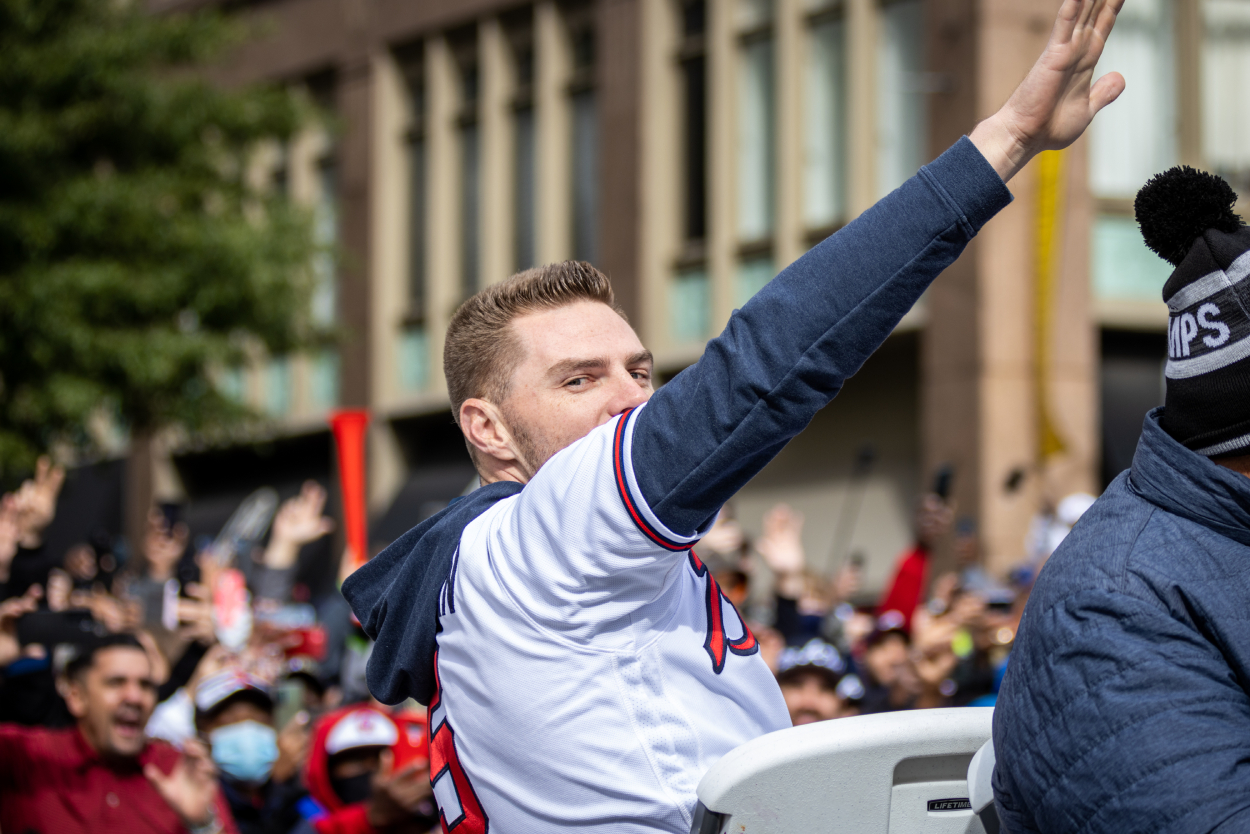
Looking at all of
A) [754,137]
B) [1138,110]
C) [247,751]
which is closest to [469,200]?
[754,137]

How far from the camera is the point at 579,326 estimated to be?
2.47 meters

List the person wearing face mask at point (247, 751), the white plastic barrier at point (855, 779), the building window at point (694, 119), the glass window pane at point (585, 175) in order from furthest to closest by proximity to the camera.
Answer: the glass window pane at point (585, 175) → the building window at point (694, 119) → the person wearing face mask at point (247, 751) → the white plastic barrier at point (855, 779)

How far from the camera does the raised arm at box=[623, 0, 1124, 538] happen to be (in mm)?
1814

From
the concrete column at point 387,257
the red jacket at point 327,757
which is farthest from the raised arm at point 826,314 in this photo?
the concrete column at point 387,257

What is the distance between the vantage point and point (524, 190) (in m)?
18.8

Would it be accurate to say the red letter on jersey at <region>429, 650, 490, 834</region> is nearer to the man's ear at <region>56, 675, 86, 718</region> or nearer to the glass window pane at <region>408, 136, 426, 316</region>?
the man's ear at <region>56, 675, 86, 718</region>

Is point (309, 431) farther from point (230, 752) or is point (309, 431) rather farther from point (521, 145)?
point (230, 752)

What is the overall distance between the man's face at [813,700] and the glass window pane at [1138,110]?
368 inches

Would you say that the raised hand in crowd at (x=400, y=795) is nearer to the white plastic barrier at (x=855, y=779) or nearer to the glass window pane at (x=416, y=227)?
the white plastic barrier at (x=855, y=779)

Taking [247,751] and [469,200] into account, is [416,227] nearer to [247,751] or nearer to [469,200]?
[469,200]

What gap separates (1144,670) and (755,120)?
48.9 feet

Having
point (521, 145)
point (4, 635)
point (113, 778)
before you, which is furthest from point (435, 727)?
point (521, 145)

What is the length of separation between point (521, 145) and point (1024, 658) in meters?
17.5

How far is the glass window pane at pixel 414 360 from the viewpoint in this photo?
19.2 meters
